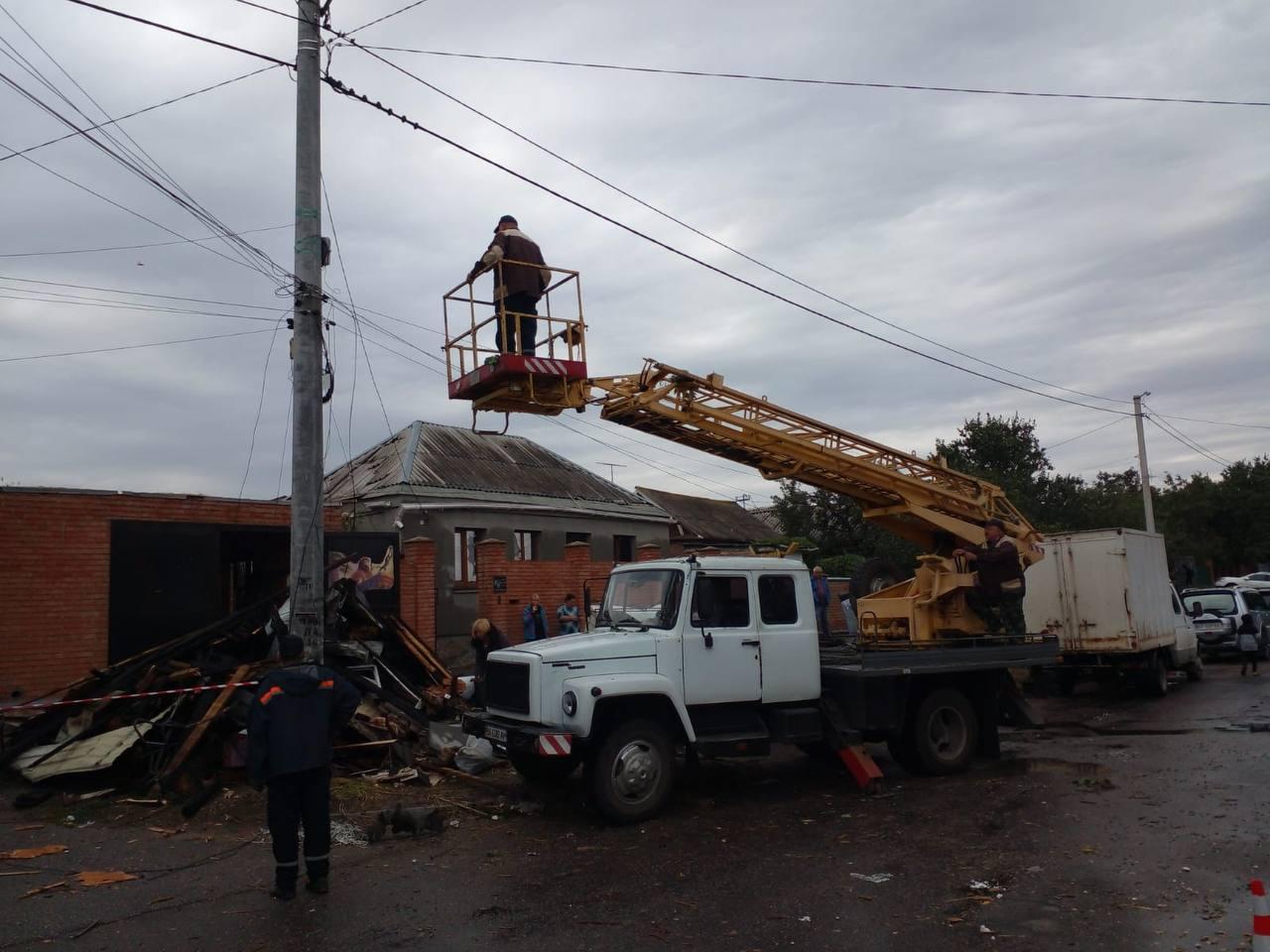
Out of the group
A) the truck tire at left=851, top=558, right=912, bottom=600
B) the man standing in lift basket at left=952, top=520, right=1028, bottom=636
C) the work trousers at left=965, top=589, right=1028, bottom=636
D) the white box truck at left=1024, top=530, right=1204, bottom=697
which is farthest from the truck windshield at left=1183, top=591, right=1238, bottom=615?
the man standing in lift basket at left=952, top=520, right=1028, bottom=636

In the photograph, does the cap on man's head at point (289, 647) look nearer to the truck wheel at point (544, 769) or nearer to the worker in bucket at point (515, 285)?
the truck wheel at point (544, 769)

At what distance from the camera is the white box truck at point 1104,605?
15312mm

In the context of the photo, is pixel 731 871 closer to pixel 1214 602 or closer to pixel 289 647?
pixel 289 647

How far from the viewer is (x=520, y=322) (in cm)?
948

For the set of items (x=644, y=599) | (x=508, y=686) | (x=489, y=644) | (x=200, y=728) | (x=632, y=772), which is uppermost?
→ (x=644, y=599)

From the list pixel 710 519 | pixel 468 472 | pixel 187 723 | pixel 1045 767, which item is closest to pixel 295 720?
pixel 187 723

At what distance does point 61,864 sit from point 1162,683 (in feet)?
51.8

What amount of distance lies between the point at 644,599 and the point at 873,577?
430 cm

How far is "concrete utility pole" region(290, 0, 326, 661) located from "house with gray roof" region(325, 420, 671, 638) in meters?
9.13

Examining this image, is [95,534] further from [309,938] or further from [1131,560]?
[1131,560]

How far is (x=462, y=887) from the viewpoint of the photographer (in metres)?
6.34

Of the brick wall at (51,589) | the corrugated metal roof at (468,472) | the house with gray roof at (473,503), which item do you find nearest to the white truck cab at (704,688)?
the brick wall at (51,589)

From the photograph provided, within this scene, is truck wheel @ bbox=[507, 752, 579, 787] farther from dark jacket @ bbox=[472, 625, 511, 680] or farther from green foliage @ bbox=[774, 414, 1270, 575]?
green foliage @ bbox=[774, 414, 1270, 575]

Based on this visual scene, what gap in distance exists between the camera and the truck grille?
8.18 meters
